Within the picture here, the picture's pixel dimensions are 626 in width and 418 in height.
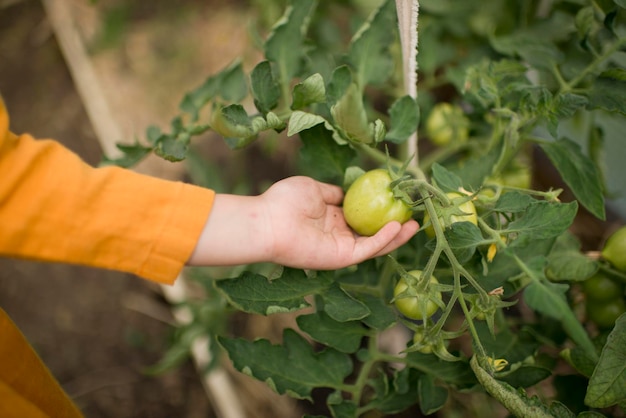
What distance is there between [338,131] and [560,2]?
2.18 ft

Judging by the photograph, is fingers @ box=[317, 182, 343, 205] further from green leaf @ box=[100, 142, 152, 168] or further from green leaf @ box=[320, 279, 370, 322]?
green leaf @ box=[100, 142, 152, 168]

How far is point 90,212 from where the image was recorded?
80 cm

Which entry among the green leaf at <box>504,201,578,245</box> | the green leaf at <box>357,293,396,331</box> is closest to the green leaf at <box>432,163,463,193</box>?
the green leaf at <box>504,201,578,245</box>

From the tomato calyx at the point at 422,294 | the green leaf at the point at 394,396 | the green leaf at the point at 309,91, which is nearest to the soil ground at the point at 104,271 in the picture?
the green leaf at the point at 394,396

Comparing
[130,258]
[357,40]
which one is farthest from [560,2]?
[130,258]

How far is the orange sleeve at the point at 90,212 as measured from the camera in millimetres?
768

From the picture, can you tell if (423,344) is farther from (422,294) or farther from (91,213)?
(91,213)

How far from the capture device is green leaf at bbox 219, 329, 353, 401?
2.98 ft

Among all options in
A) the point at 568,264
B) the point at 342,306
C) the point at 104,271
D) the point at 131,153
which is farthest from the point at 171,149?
the point at 104,271

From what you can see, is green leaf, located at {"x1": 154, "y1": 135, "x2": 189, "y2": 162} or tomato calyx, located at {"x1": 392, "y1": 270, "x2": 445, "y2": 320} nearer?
tomato calyx, located at {"x1": 392, "y1": 270, "x2": 445, "y2": 320}

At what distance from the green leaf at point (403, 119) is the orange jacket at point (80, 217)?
12.7 inches

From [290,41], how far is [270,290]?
0.45 metres

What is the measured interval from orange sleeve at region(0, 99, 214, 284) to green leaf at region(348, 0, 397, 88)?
0.39 metres

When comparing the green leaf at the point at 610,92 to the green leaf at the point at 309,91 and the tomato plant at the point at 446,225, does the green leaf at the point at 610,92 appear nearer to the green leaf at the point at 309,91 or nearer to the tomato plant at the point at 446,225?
the tomato plant at the point at 446,225
